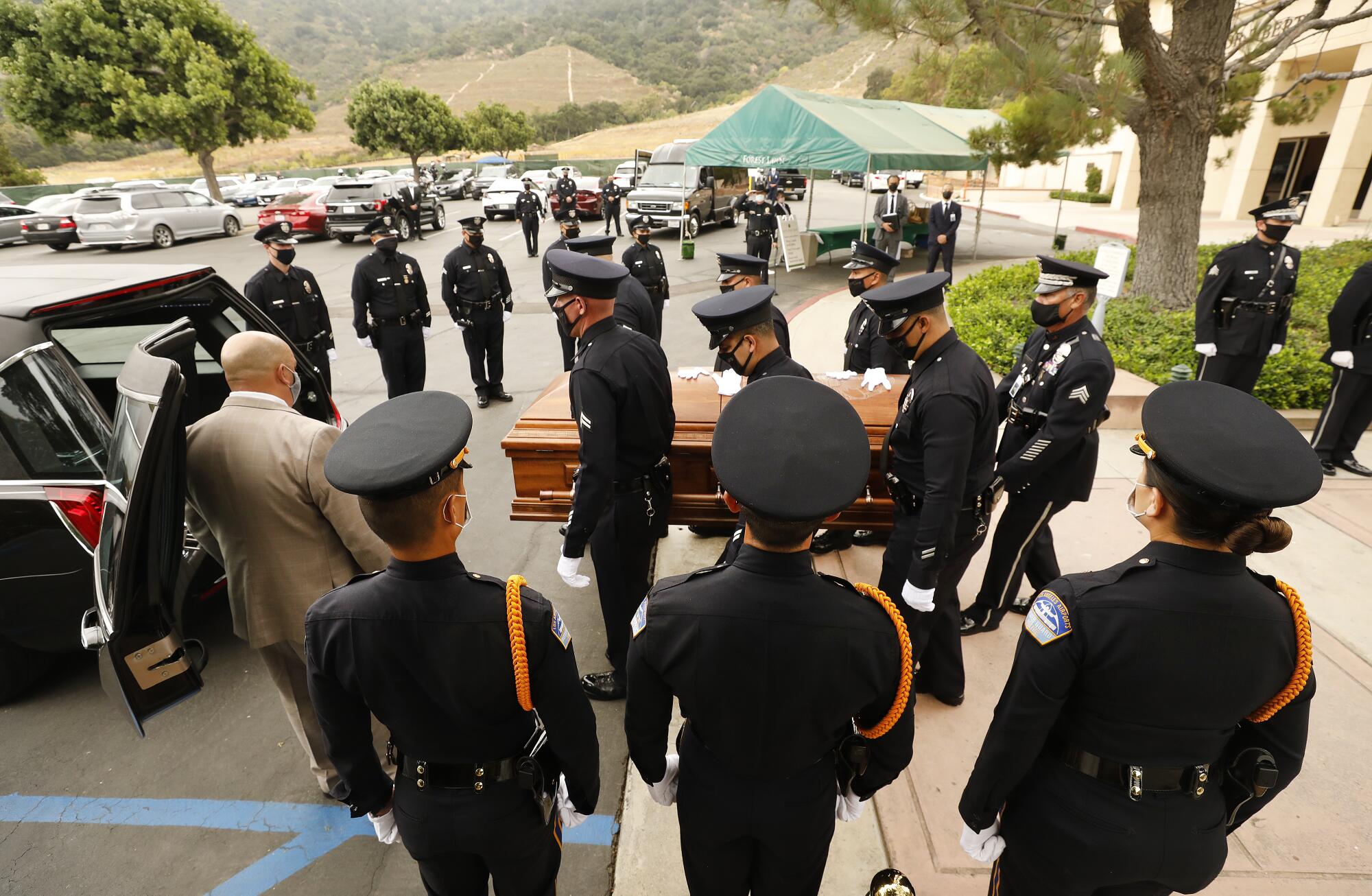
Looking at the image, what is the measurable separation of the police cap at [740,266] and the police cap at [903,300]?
2128 mm

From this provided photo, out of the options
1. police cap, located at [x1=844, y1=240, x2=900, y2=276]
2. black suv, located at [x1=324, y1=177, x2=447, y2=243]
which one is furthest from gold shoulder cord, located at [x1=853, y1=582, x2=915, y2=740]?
black suv, located at [x1=324, y1=177, x2=447, y2=243]

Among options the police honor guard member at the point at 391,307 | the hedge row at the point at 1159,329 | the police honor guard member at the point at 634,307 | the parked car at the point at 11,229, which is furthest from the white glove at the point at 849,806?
the parked car at the point at 11,229

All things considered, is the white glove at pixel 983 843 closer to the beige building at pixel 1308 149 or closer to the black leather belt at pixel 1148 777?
the black leather belt at pixel 1148 777

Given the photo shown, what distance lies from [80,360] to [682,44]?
412 ft

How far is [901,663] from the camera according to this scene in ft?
5.14

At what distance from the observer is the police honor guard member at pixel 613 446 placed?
8.99 feet

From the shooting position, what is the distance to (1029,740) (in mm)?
1615

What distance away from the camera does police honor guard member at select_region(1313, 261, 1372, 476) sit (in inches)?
184

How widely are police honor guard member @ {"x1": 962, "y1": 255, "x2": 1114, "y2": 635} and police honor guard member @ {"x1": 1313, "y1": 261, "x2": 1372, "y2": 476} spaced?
300cm

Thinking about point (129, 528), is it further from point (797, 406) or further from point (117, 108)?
point (117, 108)

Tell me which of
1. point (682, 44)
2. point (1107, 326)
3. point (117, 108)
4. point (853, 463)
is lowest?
point (1107, 326)

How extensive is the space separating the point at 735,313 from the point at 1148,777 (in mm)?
2129

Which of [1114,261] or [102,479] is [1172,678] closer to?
[102,479]

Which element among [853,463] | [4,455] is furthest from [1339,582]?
[4,455]
